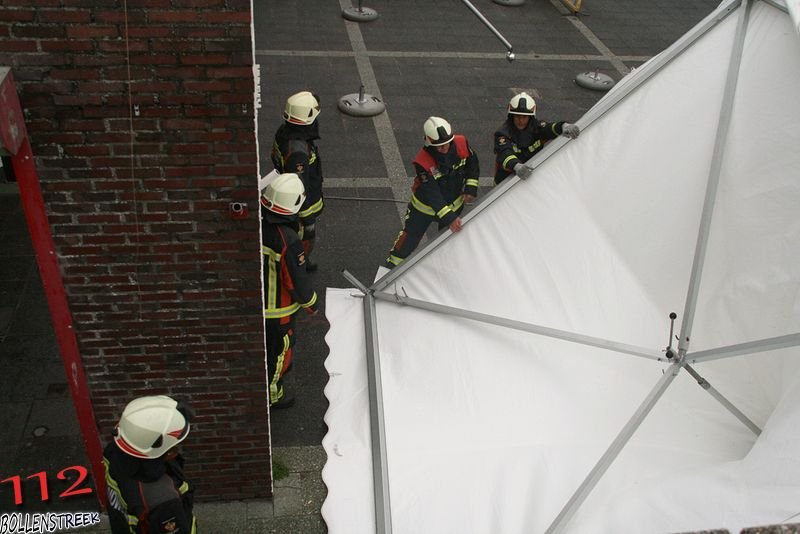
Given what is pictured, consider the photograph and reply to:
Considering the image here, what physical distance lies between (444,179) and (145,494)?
4019mm

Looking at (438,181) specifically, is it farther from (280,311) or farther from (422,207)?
(280,311)

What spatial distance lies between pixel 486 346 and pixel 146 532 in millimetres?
2186

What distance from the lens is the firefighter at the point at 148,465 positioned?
348 cm

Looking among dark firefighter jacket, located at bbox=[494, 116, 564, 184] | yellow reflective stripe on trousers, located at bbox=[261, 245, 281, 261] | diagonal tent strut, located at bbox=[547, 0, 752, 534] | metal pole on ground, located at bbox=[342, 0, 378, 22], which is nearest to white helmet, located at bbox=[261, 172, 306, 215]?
yellow reflective stripe on trousers, located at bbox=[261, 245, 281, 261]

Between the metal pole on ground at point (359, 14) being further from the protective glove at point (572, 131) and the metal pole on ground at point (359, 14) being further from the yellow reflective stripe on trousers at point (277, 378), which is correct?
the protective glove at point (572, 131)

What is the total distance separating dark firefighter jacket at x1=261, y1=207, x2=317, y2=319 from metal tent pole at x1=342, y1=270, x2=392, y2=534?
49cm

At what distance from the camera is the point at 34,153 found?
3.48 m

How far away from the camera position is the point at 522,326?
14.8ft

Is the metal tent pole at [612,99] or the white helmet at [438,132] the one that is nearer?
the metal tent pole at [612,99]

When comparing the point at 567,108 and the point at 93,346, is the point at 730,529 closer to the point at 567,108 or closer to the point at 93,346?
the point at 93,346

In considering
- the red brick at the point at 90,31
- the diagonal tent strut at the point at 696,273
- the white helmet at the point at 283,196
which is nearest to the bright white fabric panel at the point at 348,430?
the white helmet at the point at 283,196

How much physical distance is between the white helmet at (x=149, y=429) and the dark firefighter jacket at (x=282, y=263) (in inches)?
65.5

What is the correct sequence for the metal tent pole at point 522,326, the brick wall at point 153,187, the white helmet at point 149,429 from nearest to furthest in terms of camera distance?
the brick wall at point 153,187, the white helmet at point 149,429, the metal tent pole at point 522,326

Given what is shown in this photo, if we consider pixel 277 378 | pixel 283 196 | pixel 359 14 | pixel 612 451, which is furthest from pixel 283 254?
pixel 359 14
